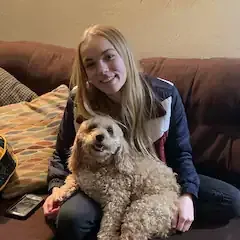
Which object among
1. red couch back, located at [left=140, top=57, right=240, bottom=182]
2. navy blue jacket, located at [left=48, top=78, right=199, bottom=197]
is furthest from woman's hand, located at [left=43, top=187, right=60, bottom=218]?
red couch back, located at [left=140, top=57, right=240, bottom=182]

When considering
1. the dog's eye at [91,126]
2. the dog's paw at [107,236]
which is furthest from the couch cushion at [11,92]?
the dog's paw at [107,236]

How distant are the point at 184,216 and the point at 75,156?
39 centimetres

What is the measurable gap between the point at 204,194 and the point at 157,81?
43 cm

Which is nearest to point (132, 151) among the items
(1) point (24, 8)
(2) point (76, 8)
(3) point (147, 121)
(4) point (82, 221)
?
(3) point (147, 121)

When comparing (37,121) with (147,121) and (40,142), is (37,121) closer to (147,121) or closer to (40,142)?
(40,142)

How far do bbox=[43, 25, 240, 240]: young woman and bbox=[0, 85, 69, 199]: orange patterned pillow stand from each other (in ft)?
0.45

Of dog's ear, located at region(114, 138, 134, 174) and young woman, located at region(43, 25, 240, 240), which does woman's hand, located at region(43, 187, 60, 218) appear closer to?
young woman, located at region(43, 25, 240, 240)

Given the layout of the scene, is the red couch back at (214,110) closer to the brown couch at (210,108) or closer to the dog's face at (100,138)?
the brown couch at (210,108)

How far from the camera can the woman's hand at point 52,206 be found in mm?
1650

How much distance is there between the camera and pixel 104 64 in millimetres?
1634

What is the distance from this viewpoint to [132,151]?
163 cm

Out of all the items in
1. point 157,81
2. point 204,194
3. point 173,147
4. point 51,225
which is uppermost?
point 157,81

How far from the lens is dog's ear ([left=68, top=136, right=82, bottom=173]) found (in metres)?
1.61

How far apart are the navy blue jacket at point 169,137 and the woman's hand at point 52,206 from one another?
101mm
